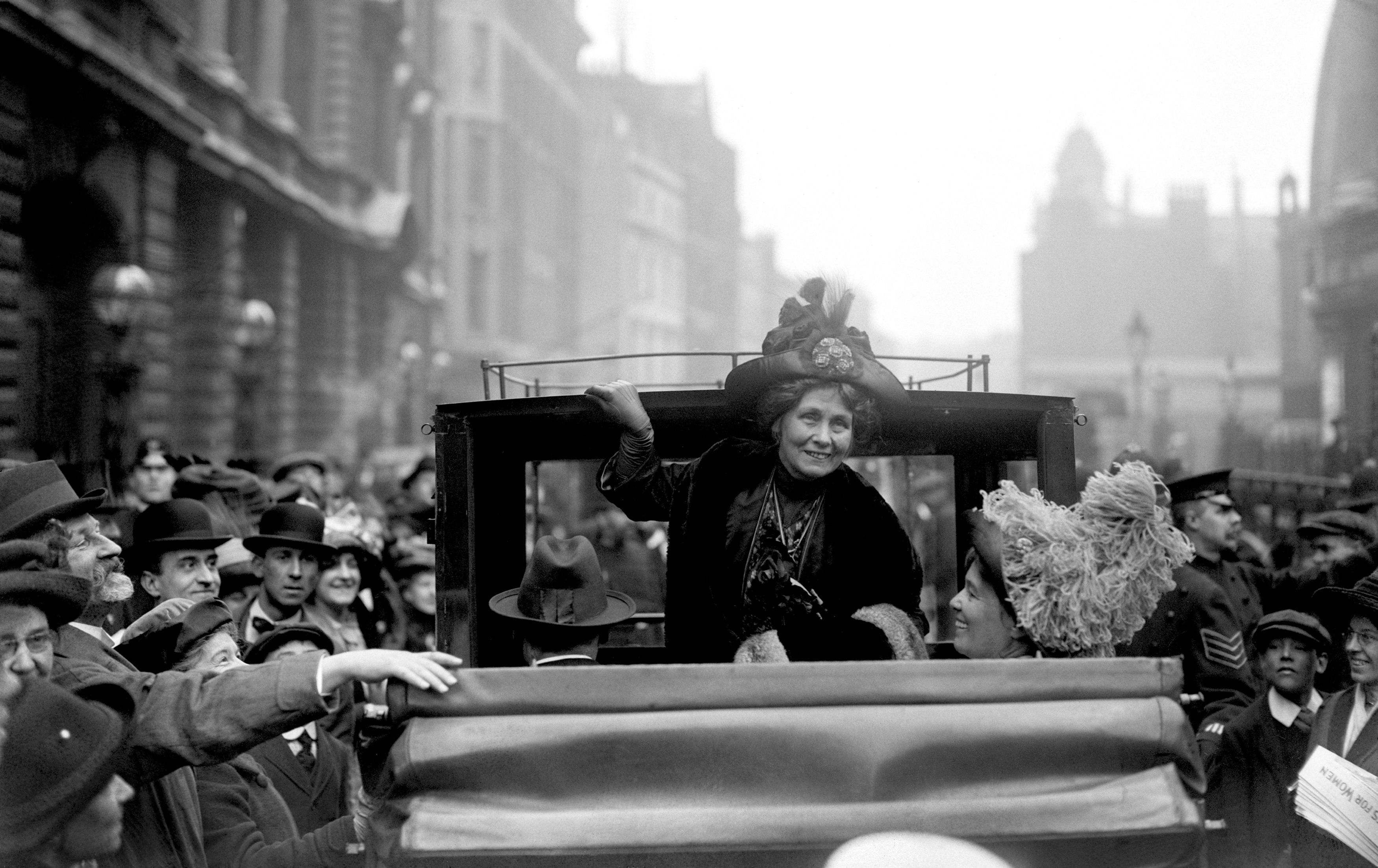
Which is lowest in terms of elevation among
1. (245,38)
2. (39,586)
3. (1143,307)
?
(39,586)

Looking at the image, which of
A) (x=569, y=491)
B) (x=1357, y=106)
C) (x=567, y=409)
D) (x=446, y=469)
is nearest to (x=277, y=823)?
(x=446, y=469)

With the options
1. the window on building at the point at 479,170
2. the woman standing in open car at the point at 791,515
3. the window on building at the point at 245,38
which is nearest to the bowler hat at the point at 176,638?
the woman standing in open car at the point at 791,515

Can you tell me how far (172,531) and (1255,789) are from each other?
4.36m

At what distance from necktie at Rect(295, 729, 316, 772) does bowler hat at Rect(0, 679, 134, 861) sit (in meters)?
2.31

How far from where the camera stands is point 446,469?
14.1 ft

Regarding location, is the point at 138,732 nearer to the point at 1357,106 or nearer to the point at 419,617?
the point at 419,617

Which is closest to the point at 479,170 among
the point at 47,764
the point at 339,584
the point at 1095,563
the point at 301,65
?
the point at 301,65

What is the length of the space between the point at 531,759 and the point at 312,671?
20.9 inches

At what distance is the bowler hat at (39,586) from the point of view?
2.87 m

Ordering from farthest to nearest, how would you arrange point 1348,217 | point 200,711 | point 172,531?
point 1348,217
point 172,531
point 200,711

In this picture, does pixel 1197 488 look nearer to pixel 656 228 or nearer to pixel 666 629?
pixel 666 629

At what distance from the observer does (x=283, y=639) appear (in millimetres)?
5113

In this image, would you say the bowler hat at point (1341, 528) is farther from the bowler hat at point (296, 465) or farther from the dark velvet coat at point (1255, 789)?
the bowler hat at point (296, 465)

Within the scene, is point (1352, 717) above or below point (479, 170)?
below
